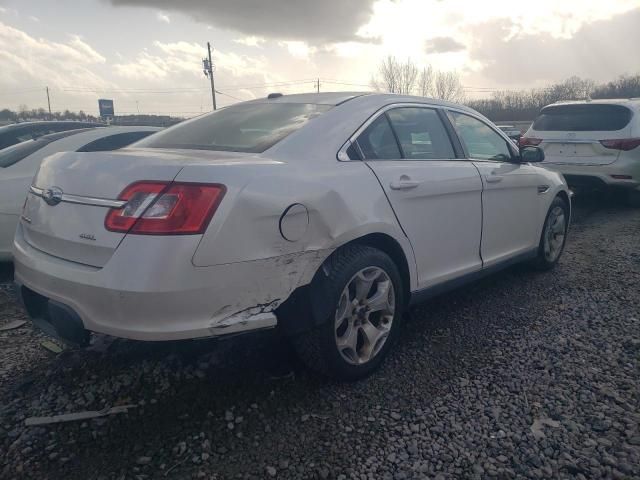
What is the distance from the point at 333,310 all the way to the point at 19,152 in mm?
3656

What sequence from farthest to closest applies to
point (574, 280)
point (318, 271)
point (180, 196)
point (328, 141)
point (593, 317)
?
1. point (574, 280)
2. point (593, 317)
3. point (328, 141)
4. point (318, 271)
5. point (180, 196)

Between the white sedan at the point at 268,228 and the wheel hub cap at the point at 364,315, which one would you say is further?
the wheel hub cap at the point at 364,315

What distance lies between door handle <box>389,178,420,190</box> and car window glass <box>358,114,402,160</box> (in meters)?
0.18

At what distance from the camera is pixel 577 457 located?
2.20 metres

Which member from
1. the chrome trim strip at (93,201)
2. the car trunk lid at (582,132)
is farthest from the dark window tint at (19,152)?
the car trunk lid at (582,132)

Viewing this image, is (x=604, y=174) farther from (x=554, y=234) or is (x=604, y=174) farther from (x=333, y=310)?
(x=333, y=310)

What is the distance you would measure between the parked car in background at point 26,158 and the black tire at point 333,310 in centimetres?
303

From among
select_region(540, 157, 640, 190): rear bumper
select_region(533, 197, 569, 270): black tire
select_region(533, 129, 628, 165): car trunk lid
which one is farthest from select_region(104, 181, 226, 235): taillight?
select_region(533, 129, 628, 165): car trunk lid

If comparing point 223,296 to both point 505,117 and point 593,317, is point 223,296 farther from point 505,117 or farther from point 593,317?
point 505,117

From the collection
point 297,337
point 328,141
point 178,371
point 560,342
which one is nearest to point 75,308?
point 178,371

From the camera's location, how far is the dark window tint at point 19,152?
4.46 metres

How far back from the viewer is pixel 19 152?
15.0 feet

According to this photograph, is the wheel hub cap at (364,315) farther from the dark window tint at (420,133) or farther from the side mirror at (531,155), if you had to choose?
the side mirror at (531,155)

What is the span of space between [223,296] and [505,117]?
50.5 metres
